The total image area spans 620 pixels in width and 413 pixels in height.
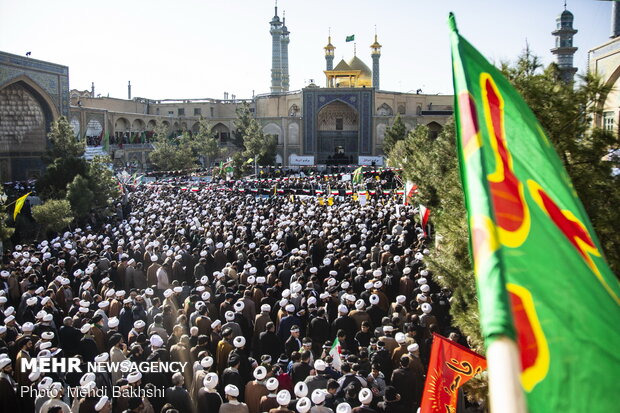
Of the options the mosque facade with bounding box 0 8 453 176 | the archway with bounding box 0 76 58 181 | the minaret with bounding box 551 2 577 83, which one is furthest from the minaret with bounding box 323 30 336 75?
the archway with bounding box 0 76 58 181

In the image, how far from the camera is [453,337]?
5.70 metres

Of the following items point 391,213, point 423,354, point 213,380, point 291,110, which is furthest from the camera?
point 291,110

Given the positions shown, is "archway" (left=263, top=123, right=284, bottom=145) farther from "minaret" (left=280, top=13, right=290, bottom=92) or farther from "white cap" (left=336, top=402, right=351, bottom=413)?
"white cap" (left=336, top=402, right=351, bottom=413)

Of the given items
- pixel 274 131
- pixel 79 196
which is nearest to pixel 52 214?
pixel 79 196

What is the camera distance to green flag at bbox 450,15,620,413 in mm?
1335

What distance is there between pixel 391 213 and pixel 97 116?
21.9 m

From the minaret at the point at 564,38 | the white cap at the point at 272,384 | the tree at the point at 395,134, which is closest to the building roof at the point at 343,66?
the tree at the point at 395,134

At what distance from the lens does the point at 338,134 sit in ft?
127

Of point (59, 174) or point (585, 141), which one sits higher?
point (585, 141)

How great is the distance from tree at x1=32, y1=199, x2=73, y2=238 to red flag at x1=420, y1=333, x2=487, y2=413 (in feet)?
39.1

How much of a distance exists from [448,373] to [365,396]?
0.78 meters

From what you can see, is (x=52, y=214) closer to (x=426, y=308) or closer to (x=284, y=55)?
(x=426, y=308)

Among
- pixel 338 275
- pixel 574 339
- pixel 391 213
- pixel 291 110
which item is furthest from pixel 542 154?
pixel 291 110

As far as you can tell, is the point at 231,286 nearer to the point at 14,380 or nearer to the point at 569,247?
the point at 14,380
